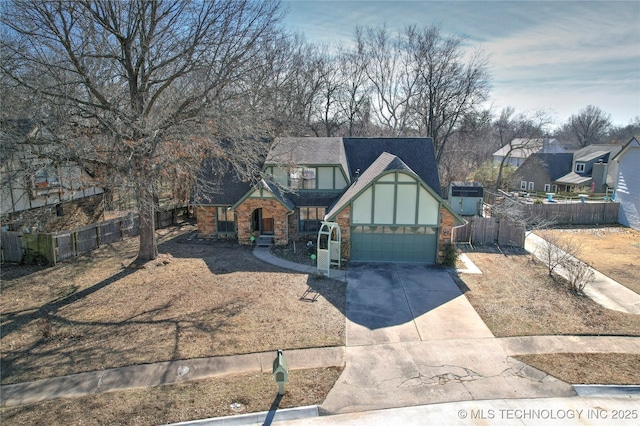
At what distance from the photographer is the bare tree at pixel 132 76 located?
12391 mm

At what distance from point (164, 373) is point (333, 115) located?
109 feet

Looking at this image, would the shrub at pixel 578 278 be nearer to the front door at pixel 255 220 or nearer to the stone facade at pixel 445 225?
the stone facade at pixel 445 225

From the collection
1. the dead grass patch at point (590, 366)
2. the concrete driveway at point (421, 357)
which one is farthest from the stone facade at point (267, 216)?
the dead grass patch at point (590, 366)

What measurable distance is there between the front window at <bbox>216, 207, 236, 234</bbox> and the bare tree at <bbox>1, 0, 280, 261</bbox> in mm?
5120

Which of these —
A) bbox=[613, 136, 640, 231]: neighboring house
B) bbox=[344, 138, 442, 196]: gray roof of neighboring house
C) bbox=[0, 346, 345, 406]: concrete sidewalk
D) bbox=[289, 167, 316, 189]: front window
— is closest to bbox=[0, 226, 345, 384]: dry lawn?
bbox=[0, 346, 345, 406]: concrete sidewalk

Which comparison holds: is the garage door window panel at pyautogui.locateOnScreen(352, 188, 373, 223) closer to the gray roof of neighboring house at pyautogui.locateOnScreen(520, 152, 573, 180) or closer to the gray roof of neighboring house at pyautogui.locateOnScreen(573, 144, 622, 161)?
the gray roof of neighboring house at pyautogui.locateOnScreen(520, 152, 573, 180)

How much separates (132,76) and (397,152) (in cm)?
1518

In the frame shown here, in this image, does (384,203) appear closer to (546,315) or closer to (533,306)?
(533,306)

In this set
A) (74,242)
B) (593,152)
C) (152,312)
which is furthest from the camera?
(593,152)

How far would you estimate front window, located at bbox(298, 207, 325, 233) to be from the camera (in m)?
21.2

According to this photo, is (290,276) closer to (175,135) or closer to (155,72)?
(175,135)

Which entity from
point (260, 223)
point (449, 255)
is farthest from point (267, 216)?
point (449, 255)

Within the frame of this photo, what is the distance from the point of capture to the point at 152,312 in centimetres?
1212

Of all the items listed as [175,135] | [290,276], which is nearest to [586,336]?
[290,276]
